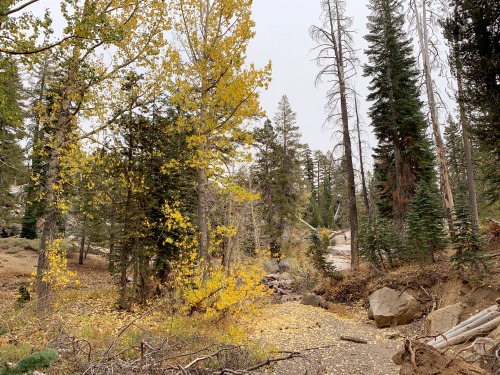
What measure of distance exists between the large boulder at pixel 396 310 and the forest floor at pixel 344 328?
10.6 inches

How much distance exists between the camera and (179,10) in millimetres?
8711

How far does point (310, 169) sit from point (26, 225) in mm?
46628

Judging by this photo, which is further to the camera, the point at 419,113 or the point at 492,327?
the point at 419,113

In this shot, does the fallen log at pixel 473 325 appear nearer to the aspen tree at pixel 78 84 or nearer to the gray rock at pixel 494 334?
the gray rock at pixel 494 334

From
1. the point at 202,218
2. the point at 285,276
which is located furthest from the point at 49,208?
the point at 285,276

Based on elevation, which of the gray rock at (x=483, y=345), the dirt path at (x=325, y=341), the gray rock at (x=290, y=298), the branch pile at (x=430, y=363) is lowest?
the gray rock at (x=290, y=298)

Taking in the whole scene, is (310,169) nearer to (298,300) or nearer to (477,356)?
(298,300)

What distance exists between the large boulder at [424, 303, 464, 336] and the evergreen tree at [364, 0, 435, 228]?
1171 cm

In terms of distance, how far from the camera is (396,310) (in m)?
9.07

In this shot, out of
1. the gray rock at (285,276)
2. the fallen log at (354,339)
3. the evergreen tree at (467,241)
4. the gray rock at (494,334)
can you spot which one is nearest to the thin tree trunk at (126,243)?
the fallen log at (354,339)

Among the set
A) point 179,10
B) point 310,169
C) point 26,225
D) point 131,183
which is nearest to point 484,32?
point 179,10

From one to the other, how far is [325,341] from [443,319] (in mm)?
2723

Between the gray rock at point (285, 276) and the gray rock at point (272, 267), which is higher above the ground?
the gray rock at point (272, 267)

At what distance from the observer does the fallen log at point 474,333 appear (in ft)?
18.8
